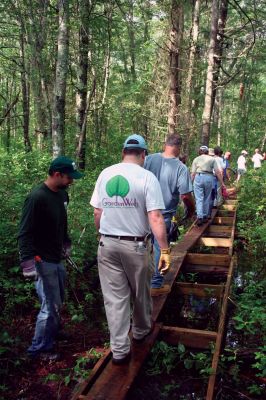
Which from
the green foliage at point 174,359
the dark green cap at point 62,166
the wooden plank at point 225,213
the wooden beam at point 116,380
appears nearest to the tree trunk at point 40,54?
the wooden plank at point 225,213

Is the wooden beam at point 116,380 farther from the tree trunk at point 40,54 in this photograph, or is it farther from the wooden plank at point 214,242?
the tree trunk at point 40,54

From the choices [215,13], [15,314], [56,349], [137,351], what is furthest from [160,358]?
[215,13]

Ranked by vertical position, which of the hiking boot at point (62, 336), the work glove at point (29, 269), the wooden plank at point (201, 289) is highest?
the work glove at point (29, 269)

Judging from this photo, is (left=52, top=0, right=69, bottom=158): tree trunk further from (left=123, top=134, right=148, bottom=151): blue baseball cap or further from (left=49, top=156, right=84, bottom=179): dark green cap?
(left=123, top=134, right=148, bottom=151): blue baseball cap

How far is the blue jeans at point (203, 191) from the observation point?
990 centimetres

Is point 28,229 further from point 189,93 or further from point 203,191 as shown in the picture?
point 189,93

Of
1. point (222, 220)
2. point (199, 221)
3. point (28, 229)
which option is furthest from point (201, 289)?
point (222, 220)

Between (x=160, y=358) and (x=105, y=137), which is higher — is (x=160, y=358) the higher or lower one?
the lower one

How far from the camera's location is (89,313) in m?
5.57

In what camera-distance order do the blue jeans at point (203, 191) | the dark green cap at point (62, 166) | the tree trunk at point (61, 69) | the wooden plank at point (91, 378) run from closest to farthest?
1. the wooden plank at point (91, 378)
2. the dark green cap at point (62, 166)
3. the tree trunk at point (61, 69)
4. the blue jeans at point (203, 191)

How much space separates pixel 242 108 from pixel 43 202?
2919cm

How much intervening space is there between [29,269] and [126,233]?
113cm

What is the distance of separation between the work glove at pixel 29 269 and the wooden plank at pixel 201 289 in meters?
2.94

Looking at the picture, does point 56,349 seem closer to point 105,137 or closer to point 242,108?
point 105,137
